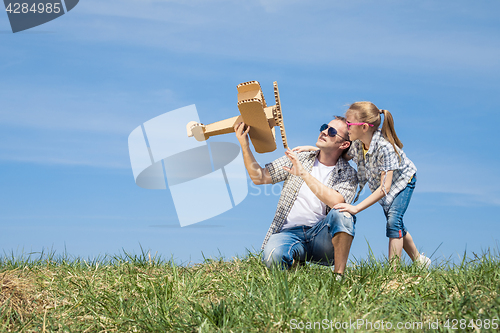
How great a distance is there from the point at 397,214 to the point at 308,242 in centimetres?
127

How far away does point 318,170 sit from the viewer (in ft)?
16.1

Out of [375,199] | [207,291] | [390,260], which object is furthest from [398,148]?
[207,291]

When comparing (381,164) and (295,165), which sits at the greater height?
(295,165)

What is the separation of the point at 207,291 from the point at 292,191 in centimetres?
152

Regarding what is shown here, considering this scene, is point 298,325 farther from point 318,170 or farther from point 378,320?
point 318,170

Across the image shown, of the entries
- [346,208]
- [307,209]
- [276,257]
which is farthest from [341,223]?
[276,257]

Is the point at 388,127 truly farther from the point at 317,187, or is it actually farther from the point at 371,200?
the point at 317,187

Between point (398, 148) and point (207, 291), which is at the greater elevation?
point (398, 148)

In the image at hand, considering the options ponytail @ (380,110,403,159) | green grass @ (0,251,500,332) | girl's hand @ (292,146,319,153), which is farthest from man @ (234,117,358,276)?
ponytail @ (380,110,403,159)

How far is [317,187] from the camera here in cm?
443

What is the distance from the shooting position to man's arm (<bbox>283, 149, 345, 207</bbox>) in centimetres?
441
